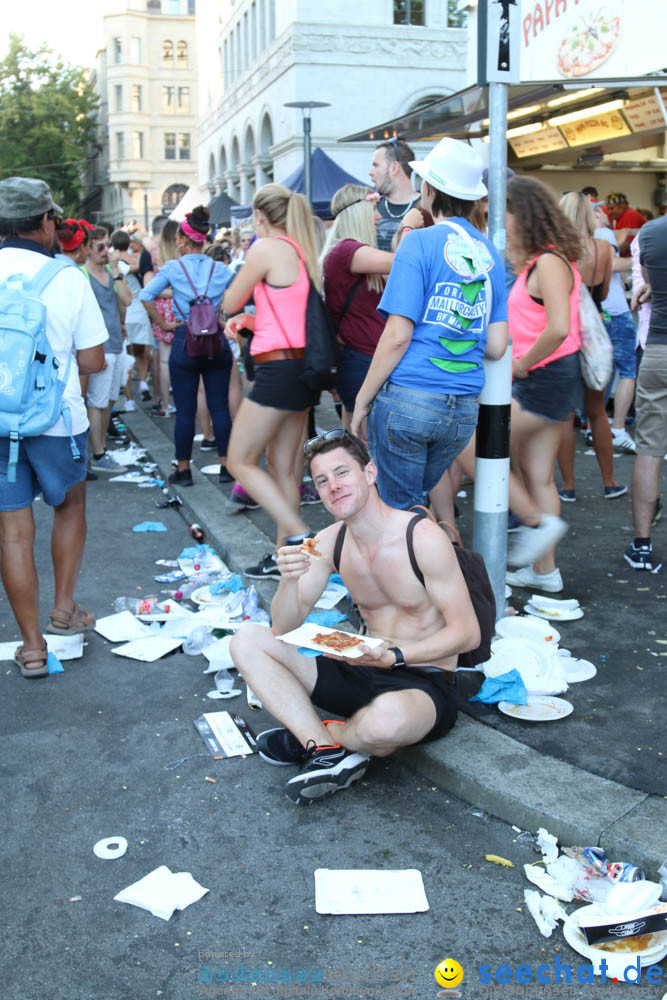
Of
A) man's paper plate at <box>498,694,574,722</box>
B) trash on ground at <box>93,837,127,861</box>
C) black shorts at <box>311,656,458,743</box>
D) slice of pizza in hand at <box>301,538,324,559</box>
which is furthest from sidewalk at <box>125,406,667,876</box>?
trash on ground at <box>93,837,127,861</box>

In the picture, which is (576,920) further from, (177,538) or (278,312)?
(177,538)

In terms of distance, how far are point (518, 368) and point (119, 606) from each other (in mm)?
2419

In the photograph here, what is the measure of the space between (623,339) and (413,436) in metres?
5.63

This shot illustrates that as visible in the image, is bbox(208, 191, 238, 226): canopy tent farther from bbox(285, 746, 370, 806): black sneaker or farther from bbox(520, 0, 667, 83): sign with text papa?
bbox(285, 746, 370, 806): black sneaker

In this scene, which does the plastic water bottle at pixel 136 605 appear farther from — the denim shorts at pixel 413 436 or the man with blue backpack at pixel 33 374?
the denim shorts at pixel 413 436

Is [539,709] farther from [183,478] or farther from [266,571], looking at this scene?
[183,478]

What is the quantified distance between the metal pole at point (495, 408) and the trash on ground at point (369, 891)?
1.79 meters

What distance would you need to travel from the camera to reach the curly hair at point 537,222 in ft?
15.3

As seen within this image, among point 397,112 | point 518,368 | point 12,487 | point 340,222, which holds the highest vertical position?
point 397,112

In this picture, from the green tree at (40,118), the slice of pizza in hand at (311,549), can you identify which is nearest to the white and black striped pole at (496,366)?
→ the slice of pizza in hand at (311,549)

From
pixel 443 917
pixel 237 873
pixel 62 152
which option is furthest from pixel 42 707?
pixel 62 152

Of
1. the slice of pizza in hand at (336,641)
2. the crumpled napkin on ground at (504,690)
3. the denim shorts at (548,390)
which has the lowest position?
the crumpled napkin on ground at (504,690)

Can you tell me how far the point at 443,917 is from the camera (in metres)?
2.63

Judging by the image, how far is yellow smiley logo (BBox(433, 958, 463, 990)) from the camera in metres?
2.38
